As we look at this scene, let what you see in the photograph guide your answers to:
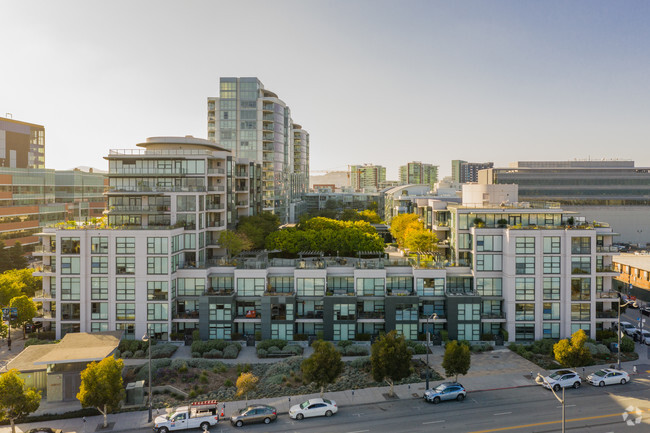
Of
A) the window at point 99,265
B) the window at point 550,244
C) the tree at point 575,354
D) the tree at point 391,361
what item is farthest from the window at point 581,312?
the window at point 99,265

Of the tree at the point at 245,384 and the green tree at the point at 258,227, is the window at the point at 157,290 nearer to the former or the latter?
the green tree at the point at 258,227

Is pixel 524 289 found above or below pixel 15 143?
below

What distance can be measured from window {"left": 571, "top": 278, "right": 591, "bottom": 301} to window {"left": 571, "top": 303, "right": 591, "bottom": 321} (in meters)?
0.82

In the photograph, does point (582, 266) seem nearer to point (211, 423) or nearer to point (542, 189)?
point (211, 423)

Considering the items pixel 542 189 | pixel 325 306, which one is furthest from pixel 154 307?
pixel 542 189

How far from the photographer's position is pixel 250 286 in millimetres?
55156

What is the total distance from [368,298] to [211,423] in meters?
25.1

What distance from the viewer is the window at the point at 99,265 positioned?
53.4 meters

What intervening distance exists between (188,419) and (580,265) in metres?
46.0

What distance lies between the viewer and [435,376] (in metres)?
42.8

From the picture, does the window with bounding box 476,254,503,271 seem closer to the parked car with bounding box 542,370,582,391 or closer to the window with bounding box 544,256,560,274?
the window with bounding box 544,256,560,274

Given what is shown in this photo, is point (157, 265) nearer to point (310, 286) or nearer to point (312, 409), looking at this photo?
point (310, 286)

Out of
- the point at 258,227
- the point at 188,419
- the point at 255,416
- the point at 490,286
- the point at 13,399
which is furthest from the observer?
the point at 258,227

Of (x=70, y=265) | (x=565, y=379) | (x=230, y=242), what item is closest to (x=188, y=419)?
(x=70, y=265)
